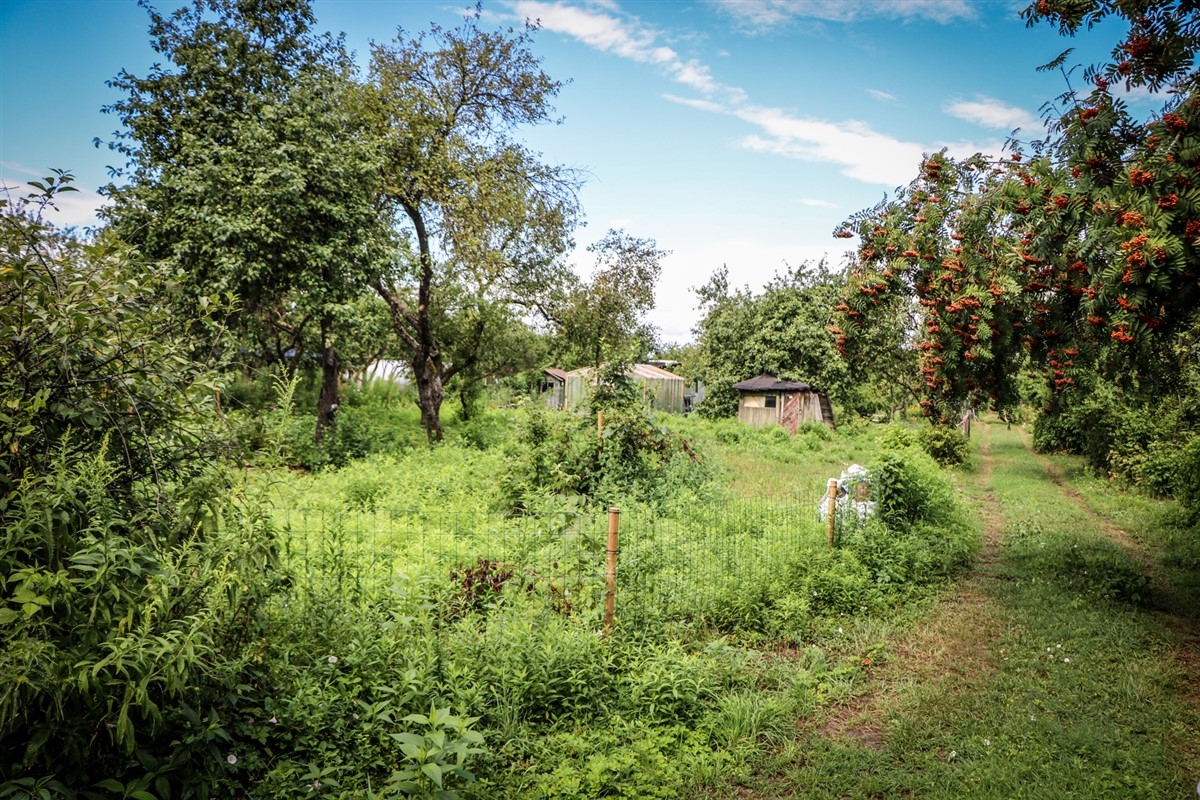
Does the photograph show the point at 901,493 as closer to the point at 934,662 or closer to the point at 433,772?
the point at 934,662

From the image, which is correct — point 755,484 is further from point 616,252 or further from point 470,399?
point 616,252

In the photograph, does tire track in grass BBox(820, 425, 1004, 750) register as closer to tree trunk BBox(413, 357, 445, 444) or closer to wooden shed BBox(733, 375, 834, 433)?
tree trunk BBox(413, 357, 445, 444)

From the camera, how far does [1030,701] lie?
5273 mm

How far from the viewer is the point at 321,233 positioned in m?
14.1

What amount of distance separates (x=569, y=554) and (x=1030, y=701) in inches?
160

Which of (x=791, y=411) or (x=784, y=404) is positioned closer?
(x=791, y=411)

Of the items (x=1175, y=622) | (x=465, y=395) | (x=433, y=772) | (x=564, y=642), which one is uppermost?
(x=465, y=395)

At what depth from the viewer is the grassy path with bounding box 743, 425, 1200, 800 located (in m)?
4.21

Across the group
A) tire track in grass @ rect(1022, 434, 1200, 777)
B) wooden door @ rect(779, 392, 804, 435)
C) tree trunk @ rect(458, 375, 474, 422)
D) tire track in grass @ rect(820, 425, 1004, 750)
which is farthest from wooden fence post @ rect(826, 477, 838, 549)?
wooden door @ rect(779, 392, 804, 435)

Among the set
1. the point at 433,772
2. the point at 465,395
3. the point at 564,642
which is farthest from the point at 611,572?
the point at 465,395

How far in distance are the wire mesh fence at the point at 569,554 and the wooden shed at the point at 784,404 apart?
2003cm

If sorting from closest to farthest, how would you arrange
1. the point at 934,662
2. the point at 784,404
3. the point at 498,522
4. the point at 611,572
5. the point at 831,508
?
the point at 611,572 < the point at 934,662 < the point at 831,508 < the point at 498,522 < the point at 784,404

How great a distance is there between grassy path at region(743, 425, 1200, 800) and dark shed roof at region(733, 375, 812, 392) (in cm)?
1971

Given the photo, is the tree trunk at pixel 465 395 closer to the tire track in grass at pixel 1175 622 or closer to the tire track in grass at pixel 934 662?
the tire track in grass at pixel 934 662
